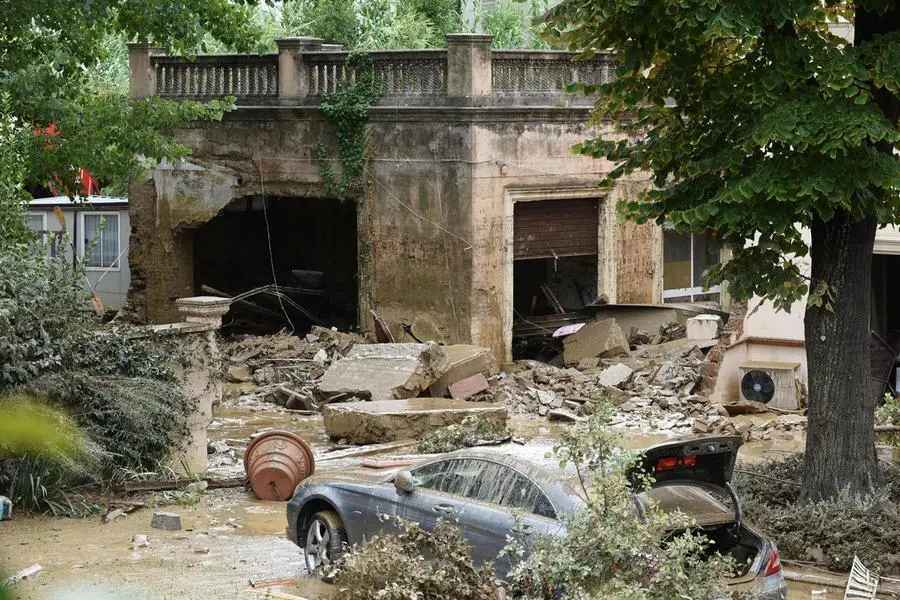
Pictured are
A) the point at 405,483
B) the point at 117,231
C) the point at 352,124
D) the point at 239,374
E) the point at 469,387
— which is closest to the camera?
the point at 405,483

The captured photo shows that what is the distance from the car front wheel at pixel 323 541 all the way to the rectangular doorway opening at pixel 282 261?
1615 centimetres

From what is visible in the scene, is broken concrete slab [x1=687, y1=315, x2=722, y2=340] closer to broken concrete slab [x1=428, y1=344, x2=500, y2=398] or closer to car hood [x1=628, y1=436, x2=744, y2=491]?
broken concrete slab [x1=428, y1=344, x2=500, y2=398]

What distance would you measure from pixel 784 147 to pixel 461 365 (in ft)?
35.7

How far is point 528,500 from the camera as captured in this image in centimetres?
859

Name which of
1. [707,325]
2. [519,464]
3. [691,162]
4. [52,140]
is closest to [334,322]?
[707,325]

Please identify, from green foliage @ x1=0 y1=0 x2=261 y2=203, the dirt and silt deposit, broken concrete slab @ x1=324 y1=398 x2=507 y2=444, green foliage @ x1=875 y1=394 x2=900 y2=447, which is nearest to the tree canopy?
the dirt and silt deposit

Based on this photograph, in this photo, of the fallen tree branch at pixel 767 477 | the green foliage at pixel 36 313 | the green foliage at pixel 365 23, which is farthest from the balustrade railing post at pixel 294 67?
the fallen tree branch at pixel 767 477

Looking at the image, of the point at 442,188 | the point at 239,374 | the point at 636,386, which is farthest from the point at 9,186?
the point at 636,386

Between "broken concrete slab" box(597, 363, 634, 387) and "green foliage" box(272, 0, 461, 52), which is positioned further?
"green foliage" box(272, 0, 461, 52)

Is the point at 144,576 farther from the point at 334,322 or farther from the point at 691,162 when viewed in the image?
the point at 334,322

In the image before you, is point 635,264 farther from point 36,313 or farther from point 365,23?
point 36,313

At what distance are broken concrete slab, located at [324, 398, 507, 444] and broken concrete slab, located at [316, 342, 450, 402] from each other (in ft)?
4.33

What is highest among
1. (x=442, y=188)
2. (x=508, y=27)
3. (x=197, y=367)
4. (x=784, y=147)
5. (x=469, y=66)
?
(x=508, y=27)

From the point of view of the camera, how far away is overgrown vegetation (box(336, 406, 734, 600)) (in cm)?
746
